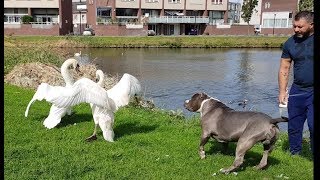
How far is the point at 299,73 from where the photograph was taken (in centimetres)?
789

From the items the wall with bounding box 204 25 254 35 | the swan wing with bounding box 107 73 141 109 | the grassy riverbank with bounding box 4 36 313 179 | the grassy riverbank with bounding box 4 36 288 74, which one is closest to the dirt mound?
the grassy riverbank with bounding box 4 36 313 179

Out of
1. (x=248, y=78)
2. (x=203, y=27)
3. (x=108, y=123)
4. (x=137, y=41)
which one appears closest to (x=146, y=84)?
(x=248, y=78)

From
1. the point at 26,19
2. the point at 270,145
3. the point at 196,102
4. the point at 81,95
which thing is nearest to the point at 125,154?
the point at 81,95

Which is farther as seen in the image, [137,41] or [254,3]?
[254,3]

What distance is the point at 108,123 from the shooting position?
880 centimetres

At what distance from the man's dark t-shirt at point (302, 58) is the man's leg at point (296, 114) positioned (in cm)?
25

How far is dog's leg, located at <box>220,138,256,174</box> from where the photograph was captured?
7.03 metres

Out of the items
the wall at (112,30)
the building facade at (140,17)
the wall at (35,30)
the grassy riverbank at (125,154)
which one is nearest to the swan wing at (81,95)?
the grassy riverbank at (125,154)

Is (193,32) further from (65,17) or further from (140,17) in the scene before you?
(65,17)

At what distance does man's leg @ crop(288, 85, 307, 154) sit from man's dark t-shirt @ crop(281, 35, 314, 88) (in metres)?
0.25

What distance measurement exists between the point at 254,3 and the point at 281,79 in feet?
284

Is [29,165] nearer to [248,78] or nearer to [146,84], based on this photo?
[146,84]

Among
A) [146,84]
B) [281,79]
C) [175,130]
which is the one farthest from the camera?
[146,84]

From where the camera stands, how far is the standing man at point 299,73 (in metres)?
7.64
